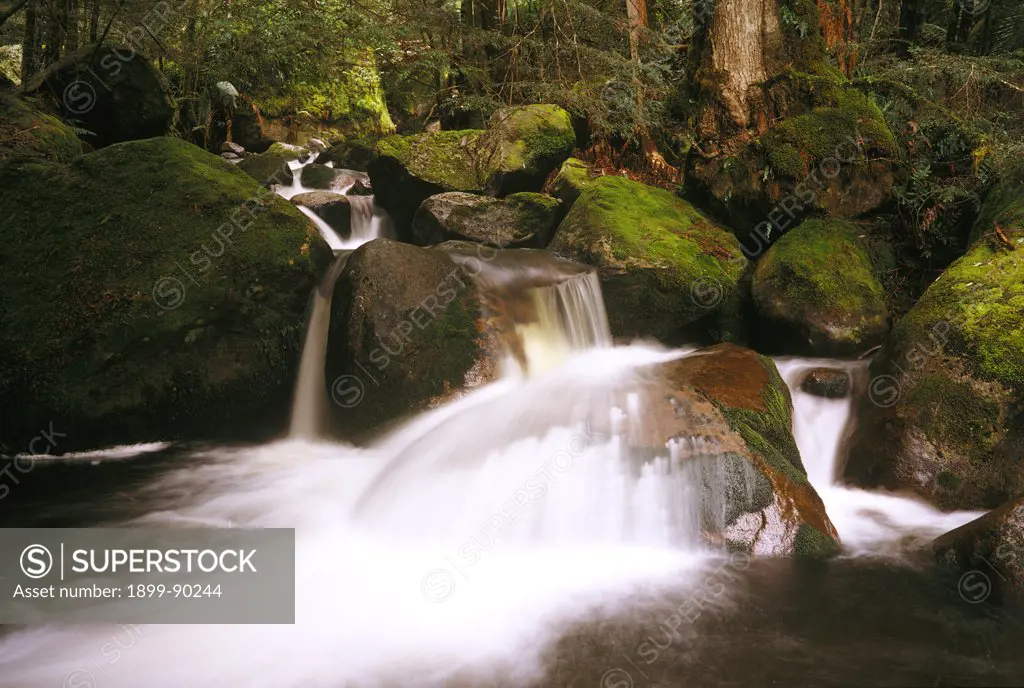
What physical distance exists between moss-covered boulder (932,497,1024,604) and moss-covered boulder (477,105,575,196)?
23.6 feet

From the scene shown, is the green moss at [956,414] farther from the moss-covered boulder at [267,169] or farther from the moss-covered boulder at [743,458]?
the moss-covered boulder at [267,169]

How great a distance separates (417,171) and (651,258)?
13.5 ft

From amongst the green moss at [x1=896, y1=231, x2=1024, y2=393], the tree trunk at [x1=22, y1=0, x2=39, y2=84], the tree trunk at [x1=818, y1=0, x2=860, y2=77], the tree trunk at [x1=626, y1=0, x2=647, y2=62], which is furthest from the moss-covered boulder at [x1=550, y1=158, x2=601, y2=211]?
the tree trunk at [x1=22, y1=0, x2=39, y2=84]

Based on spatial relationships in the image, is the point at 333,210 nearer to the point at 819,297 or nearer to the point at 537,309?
the point at 537,309

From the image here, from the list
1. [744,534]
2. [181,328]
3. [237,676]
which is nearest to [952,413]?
[744,534]

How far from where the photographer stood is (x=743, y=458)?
4.31 m

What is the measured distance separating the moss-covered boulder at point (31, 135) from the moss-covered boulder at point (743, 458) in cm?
675

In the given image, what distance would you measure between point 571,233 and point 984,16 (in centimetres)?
990

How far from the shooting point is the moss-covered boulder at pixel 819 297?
257 inches

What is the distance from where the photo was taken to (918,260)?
725cm

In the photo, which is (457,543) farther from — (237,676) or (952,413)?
(952,413)

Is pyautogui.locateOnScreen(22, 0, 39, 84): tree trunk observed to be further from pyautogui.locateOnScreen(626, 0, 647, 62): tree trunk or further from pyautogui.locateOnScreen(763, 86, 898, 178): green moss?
pyautogui.locateOnScreen(763, 86, 898, 178): green moss


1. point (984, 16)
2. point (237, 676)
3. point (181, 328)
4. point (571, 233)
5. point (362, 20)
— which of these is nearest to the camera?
point (237, 676)

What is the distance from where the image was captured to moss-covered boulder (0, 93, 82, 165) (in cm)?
674
